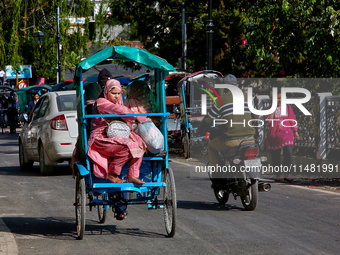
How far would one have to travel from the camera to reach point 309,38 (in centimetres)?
1388

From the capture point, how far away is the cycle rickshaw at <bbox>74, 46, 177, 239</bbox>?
6.29 metres

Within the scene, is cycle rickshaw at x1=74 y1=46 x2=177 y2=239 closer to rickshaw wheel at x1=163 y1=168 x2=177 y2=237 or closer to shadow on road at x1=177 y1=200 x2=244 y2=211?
rickshaw wheel at x1=163 y1=168 x2=177 y2=237

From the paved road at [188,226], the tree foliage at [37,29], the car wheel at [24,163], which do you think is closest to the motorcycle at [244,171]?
the paved road at [188,226]

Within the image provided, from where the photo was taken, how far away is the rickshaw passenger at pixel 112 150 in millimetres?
6344

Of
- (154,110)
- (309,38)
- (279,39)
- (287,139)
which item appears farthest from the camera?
(279,39)

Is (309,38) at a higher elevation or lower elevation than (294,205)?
higher

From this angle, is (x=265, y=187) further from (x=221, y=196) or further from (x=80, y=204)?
(x=80, y=204)

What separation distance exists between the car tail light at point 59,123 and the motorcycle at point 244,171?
4.66 m

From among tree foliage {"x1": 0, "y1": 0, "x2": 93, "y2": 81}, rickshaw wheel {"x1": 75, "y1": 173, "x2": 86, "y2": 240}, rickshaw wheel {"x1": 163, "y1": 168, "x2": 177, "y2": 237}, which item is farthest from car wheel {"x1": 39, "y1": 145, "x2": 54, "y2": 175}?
tree foliage {"x1": 0, "y1": 0, "x2": 93, "y2": 81}

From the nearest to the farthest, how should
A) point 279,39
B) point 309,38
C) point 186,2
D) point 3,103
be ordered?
point 309,38 → point 279,39 → point 186,2 → point 3,103

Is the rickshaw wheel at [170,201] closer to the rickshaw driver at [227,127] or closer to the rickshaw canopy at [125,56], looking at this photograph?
the rickshaw canopy at [125,56]

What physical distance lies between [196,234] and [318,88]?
10534 mm

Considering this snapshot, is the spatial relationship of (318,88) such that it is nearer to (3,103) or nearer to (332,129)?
(332,129)

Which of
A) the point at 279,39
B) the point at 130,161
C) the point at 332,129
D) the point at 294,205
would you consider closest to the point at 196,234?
the point at 130,161
